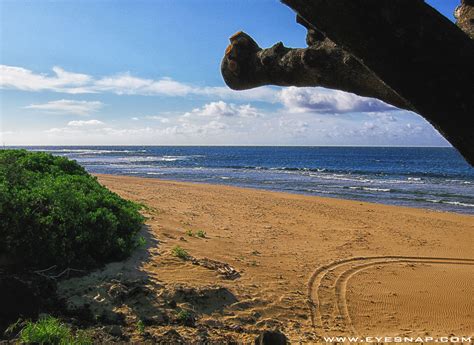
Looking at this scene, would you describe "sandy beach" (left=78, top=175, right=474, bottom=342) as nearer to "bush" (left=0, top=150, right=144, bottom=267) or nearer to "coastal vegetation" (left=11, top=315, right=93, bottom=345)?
"bush" (left=0, top=150, right=144, bottom=267)

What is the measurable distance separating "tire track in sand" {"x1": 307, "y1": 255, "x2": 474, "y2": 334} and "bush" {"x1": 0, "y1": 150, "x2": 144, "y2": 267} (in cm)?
316

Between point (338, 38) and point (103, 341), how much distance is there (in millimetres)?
3694

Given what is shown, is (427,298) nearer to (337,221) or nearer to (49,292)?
(49,292)

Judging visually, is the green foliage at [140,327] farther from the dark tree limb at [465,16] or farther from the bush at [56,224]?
the dark tree limb at [465,16]

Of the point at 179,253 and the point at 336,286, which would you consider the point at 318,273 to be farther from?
the point at 179,253

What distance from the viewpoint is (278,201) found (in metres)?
19.4

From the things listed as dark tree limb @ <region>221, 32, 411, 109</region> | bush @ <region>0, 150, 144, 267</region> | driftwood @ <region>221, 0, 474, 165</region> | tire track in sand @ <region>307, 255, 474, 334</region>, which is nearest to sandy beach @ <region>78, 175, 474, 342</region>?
tire track in sand @ <region>307, 255, 474, 334</region>

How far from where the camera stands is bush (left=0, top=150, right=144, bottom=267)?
5.62 meters

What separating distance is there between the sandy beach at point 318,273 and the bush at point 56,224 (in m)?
0.72

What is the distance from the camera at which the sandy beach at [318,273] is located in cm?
600

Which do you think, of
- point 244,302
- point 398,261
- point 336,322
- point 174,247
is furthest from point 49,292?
point 398,261

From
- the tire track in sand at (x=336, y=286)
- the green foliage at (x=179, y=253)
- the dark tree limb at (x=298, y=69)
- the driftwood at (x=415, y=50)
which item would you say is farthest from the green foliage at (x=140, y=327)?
the driftwood at (x=415, y=50)

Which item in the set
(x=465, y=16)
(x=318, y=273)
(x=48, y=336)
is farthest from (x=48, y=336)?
(x=318, y=273)

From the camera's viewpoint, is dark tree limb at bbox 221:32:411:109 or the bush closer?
dark tree limb at bbox 221:32:411:109
